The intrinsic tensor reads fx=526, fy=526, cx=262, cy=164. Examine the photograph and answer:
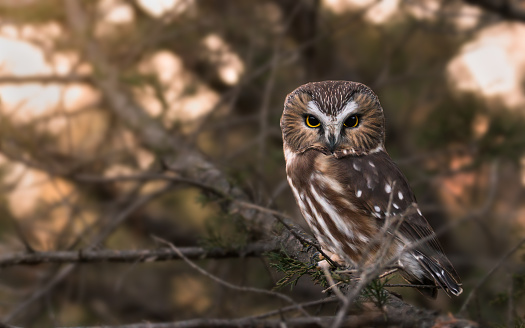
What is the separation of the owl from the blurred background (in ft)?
1.97

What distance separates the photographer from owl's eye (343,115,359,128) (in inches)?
124

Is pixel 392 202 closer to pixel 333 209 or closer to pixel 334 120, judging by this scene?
pixel 333 209

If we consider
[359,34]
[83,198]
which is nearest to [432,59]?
[359,34]

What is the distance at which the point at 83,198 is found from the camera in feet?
20.5

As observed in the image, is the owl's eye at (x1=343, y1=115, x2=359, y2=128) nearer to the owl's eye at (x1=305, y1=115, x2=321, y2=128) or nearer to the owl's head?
the owl's head

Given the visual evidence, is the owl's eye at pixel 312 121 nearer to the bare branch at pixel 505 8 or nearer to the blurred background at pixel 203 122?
the blurred background at pixel 203 122

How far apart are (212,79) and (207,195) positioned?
2.94 metres

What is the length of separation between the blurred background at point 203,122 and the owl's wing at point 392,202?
836 mm

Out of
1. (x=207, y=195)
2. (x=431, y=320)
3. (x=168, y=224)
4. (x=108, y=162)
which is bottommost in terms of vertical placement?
(x=168, y=224)

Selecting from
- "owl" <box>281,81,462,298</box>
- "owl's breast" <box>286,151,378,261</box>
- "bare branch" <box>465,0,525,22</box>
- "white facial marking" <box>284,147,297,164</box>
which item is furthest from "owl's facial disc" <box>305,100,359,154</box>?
"bare branch" <box>465,0,525,22</box>

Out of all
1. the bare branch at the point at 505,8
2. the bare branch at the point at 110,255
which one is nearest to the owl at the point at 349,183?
the bare branch at the point at 110,255

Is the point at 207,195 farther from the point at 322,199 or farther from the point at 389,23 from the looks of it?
the point at 389,23

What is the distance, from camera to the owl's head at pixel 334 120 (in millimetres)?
3031

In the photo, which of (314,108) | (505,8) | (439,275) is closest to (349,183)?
(314,108)
